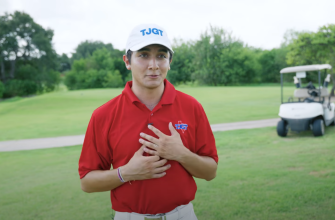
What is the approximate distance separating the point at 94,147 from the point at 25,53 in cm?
3896

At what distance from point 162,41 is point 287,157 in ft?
18.6

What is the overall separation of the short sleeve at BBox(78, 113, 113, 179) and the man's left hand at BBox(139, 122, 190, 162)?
0.86 feet

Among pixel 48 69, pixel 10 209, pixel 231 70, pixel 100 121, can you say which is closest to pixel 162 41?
pixel 100 121

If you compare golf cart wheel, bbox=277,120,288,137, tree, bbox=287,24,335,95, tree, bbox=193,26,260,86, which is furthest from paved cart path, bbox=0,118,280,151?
tree, bbox=193,26,260,86

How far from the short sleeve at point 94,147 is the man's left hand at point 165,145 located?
262mm

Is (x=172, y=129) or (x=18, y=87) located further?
(x=18, y=87)

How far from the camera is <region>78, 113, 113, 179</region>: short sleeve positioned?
1.87 meters

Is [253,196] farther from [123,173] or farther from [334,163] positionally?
[123,173]

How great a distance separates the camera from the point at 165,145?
1.73 meters

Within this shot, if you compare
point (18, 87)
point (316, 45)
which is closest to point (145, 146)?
point (316, 45)

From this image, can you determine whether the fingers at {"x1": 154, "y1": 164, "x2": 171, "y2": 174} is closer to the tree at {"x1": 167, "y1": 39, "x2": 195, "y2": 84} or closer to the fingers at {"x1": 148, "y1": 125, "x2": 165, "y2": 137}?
the fingers at {"x1": 148, "y1": 125, "x2": 165, "y2": 137}

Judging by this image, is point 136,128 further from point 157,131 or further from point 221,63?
point 221,63

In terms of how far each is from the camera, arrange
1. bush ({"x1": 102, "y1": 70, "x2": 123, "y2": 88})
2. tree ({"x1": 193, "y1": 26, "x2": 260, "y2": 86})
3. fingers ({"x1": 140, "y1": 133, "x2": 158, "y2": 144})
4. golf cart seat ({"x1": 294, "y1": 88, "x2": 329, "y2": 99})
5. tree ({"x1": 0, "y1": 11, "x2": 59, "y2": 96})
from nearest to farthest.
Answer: fingers ({"x1": 140, "y1": 133, "x2": 158, "y2": 144}) < golf cart seat ({"x1": 294, "y1": 88, "x2": 329, "y2": 99}) < tree ({"x1": 0, "y1": 11, "x2": 59, "y2": 96}) < tree ({"x1": 193, "y1": 26, "x2": 260, "y2": 86}) < bush ({"x1": 102, "y1": 70, "x2": 123, "y2": 88})

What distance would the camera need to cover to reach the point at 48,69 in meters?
39.1
